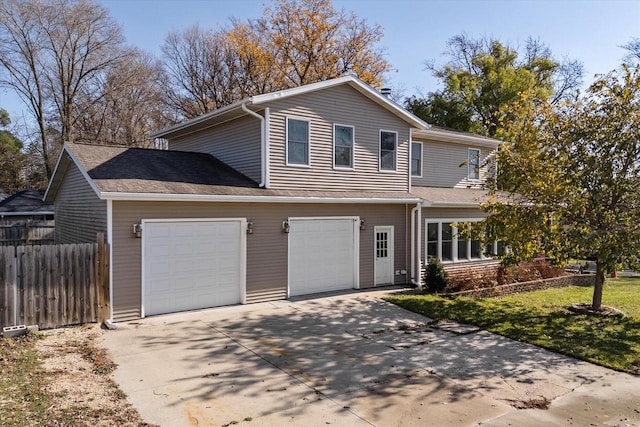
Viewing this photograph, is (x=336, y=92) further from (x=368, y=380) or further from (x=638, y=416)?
(x=638, y=416)

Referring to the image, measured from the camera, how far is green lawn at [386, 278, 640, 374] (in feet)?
28.1

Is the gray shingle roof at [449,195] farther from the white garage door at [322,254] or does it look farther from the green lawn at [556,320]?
the green lawn at [556,320]

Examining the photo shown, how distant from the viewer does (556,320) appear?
1095 centimetres

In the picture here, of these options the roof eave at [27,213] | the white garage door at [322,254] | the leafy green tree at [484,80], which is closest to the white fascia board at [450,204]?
the white garage door at [322,254]

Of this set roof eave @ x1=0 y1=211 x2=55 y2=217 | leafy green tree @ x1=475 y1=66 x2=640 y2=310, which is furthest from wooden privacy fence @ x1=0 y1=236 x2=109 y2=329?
roof eave @ x1=0 y1=211 x2=55 y2=217

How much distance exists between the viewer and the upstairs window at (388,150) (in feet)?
48.3

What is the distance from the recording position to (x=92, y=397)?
19.2ft

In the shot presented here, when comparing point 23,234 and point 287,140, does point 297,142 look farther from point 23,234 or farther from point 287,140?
point 23,234

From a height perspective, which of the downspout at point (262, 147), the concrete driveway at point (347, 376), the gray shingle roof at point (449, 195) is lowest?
the concrete driveway at point (347, 376)

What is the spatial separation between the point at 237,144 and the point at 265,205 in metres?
2.64

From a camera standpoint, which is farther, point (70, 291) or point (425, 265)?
point (425, 265)

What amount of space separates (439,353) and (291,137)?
710 cm

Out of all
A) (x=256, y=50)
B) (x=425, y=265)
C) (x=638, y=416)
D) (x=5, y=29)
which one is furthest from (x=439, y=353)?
(x=5, y=29)

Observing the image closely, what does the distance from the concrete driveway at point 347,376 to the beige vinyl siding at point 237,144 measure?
4469mm
